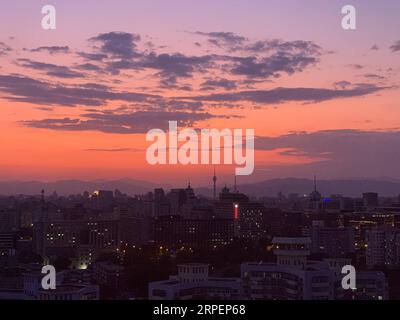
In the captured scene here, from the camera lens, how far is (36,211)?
1584 cm

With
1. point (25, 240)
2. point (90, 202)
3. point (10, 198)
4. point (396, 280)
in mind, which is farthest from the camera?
point (90, 202)

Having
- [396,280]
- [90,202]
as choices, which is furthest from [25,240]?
[396,280]

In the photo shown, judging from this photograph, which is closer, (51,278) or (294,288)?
(51,278)

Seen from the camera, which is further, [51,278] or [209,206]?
[209,206]

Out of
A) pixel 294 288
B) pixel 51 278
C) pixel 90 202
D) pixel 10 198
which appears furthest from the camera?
pixel 90 202

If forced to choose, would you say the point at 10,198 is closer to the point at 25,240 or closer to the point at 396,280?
the point at 25,240
